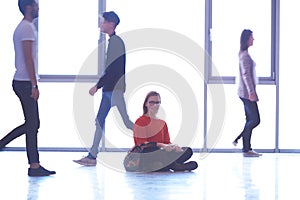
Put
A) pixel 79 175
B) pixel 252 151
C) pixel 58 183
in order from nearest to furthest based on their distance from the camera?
pixel 58 183 → pixel 79 175 → pixel 252 151

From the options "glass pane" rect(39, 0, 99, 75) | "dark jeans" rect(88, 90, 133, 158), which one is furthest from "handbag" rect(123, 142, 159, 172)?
"glass pane" rect(39, 0, 99, 75)

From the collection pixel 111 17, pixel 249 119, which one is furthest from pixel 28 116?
pixel 249 119

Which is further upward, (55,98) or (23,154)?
(55,98)

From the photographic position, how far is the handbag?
4988 millimetres

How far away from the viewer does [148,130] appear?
5.08 metres

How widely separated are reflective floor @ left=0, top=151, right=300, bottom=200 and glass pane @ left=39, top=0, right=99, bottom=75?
1264 millimetres

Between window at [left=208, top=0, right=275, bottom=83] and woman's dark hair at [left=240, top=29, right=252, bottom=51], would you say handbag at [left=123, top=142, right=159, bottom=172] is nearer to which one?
woman's dark hair at [left=240, top=29, right=252, bottom=51]

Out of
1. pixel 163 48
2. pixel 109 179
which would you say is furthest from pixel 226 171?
pixel 163 48

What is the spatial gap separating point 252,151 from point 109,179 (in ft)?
7.44

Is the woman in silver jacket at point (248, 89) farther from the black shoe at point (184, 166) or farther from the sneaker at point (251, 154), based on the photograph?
the black shoe at point (184, 166)

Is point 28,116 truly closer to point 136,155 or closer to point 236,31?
point 136,155

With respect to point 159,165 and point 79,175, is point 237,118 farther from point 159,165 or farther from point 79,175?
point 79,175

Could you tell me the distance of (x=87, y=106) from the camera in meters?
6.97

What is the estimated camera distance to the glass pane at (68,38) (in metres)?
6.95
